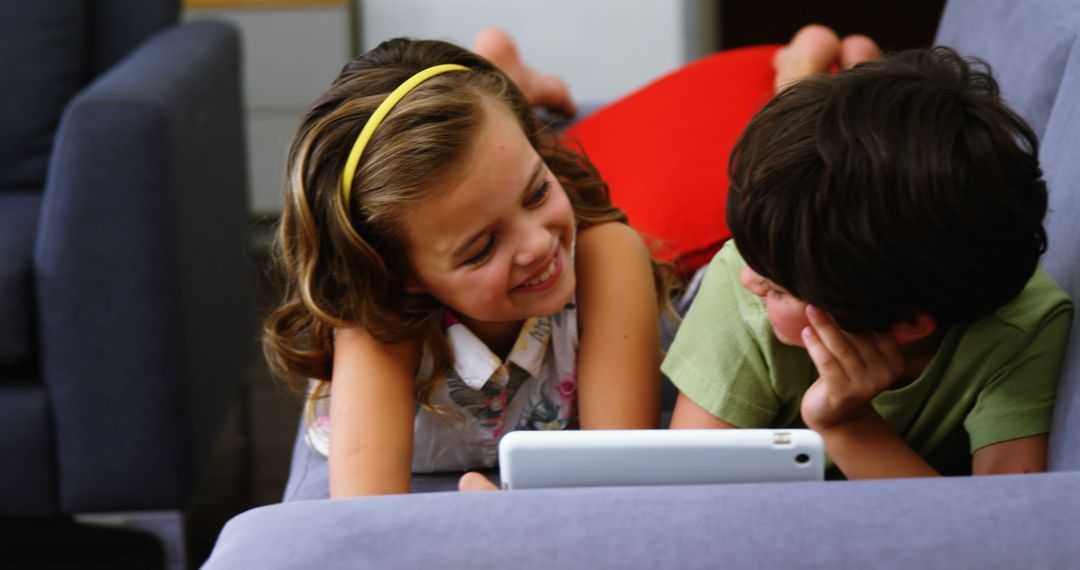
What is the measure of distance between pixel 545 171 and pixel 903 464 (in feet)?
1.29

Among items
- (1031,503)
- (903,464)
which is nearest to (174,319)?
(903,464)

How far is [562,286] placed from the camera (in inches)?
46.9

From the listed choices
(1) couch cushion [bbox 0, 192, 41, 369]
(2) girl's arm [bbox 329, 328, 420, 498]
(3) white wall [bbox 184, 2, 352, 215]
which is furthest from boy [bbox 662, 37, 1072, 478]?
(3) white wall [bbox 184, 2, 352, 215]

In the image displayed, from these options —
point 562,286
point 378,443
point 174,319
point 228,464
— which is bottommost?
point 228,464

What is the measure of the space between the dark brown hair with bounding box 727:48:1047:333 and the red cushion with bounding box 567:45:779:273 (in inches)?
22.9

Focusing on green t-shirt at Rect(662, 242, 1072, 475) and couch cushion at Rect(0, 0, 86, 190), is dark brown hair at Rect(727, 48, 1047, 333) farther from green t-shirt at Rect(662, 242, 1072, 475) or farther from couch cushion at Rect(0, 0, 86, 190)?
couch cushion at Rect(0, 0, 86, 190)

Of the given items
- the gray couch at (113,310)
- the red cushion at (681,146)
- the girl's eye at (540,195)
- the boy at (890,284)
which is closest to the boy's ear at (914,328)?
the boy at (890,284)

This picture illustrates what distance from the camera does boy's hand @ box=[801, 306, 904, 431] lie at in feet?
3.29

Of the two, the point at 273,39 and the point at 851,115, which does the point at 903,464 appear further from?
the point at 273,39

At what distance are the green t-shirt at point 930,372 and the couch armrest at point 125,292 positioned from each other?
843 millimetres

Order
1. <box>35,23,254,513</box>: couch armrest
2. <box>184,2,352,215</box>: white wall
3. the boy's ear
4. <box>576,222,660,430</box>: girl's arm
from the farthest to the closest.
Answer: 1. <box>184,2,352,215</box>: white wall
2. <box>35,23,254,513</box>: couch armrest
3. <box>576,222,660,430</box>: girl's arm
4. the boy's ear

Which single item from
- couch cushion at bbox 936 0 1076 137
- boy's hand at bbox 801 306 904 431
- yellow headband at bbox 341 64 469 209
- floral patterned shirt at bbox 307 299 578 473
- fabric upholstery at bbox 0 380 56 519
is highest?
couch cushion at bbox 936 0 1076 137

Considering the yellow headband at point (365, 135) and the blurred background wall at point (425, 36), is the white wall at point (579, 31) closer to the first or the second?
the blurred background wall at point (425, 36)

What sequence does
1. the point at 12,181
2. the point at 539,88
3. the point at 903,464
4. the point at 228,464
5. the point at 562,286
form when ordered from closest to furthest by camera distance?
the point at 903,464 < the point at 562,286 < the point at 539,88 < the point at 12,181 < the point at 228,464
